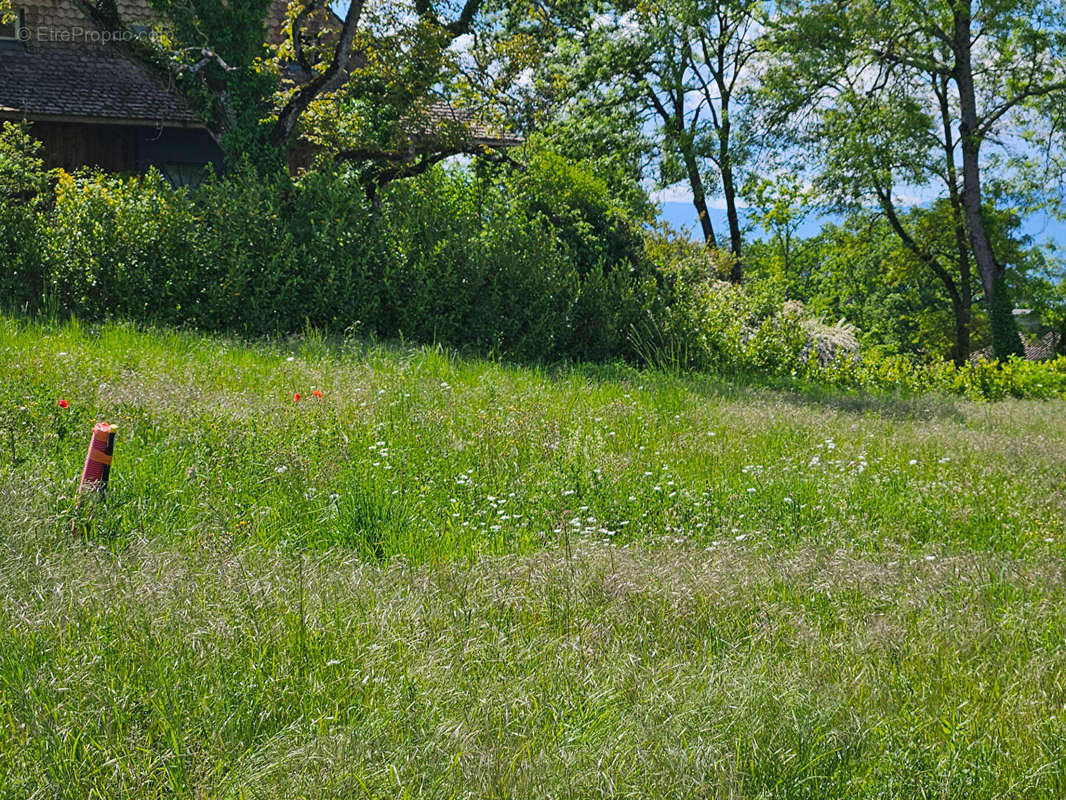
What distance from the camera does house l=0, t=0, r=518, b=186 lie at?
63.5 feet

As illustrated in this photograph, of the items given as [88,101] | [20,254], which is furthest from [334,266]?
[88,101]

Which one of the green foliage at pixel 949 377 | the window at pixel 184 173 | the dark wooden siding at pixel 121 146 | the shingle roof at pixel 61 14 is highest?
the shingle roof at pixel 61 14

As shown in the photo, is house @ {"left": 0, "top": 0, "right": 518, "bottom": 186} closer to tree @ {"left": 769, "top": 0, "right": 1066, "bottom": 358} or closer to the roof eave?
the roof eave

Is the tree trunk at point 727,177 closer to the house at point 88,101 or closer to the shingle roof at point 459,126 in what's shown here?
the shingle roof at point 459,126

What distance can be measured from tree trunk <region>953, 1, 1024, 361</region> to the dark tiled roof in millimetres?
20583

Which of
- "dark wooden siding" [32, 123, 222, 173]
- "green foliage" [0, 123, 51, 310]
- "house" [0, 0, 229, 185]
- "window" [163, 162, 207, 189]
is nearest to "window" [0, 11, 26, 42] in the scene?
"house" [0, 0, 229, 185]

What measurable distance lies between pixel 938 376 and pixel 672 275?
609 centimetres

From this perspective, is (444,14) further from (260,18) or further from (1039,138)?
(1039,138)

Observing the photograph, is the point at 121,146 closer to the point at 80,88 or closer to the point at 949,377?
the point at 80,88

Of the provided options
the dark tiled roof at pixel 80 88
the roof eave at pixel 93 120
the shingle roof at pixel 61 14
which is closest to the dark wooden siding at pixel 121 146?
the roof eave at pixel 93 120

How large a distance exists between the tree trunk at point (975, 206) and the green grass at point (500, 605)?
69.3 feet

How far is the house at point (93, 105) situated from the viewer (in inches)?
762

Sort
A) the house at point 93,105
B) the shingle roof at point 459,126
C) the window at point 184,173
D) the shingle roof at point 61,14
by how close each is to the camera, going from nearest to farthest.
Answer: the shingle roof at point 459,126 < the house at point 93,105 < the shingle roof at point 61,14 < the window at point 184,173

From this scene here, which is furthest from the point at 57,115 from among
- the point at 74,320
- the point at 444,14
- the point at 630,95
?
the point at 630,95
